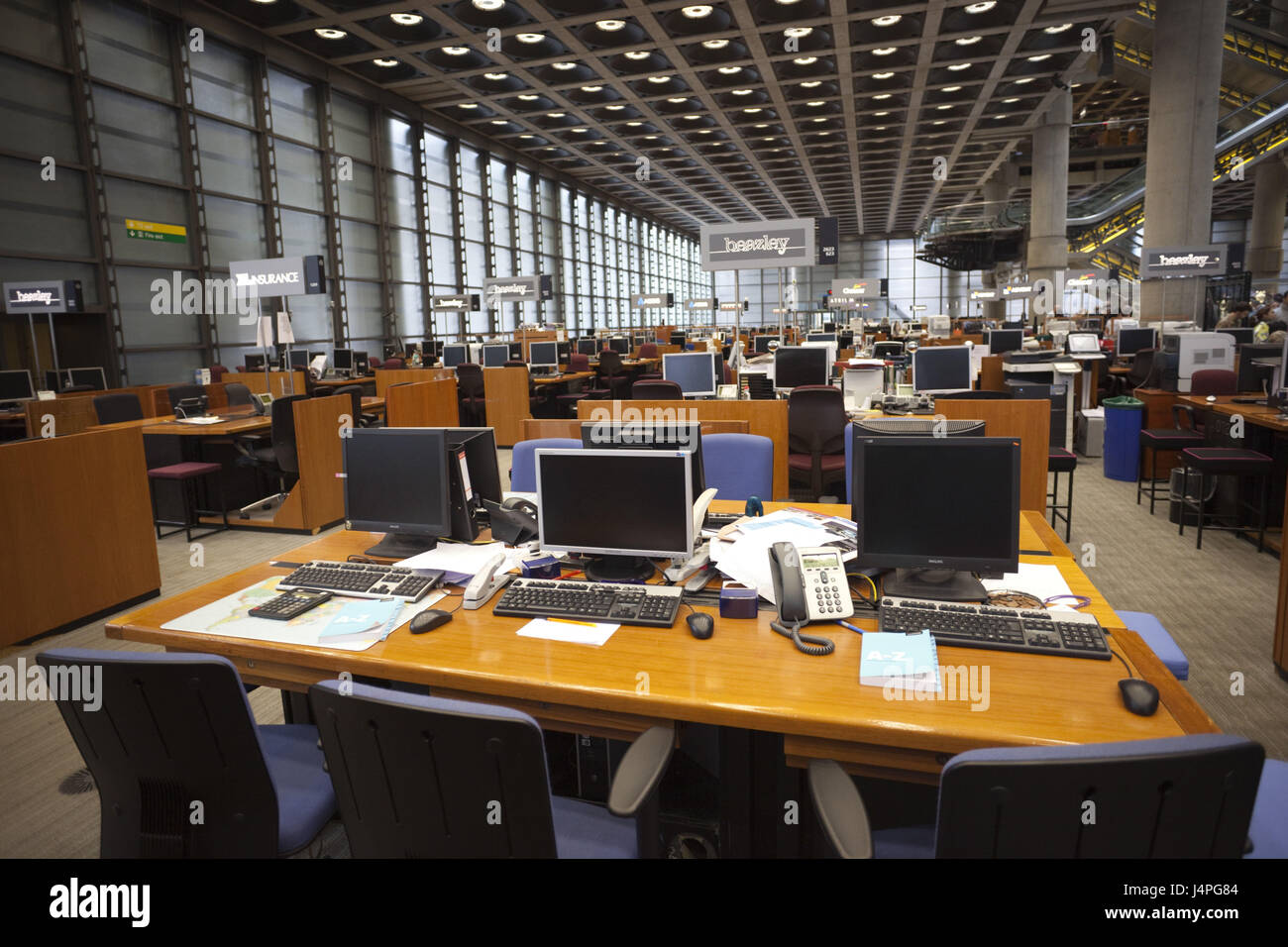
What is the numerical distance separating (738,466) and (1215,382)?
5.35m

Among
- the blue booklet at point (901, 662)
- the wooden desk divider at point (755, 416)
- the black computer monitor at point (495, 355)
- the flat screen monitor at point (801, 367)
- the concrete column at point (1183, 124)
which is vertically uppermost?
the concrete column at point (1183, 124)

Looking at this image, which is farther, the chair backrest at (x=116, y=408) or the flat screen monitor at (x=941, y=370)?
the flat screen monitor at (x=941, y=370)

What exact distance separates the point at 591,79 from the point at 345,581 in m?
13.3

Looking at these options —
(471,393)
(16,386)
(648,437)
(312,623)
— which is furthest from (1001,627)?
(16,386)

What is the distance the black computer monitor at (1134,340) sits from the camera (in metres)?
10.7

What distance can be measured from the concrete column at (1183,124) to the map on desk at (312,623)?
13.6 m

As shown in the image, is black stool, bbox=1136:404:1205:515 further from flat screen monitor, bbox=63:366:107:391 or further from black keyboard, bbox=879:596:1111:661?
flat screen monitor, bbox=63:366:107:391

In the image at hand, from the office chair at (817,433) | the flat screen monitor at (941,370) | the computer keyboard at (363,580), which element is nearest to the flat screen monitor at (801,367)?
the flat screen monitor at (941,370)

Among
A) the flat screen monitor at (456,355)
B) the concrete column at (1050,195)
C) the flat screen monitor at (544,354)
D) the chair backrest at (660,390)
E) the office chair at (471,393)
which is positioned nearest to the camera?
the chair backrest at (660,390)

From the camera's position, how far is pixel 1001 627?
6.04 feet

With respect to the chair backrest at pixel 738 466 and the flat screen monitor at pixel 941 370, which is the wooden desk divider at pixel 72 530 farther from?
the flat screen monitor at pixel 941 370

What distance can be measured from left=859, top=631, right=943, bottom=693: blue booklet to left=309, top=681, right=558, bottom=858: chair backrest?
80 centimetres

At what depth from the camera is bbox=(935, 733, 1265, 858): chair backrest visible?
0.95 m

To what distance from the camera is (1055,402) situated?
7.07 m
